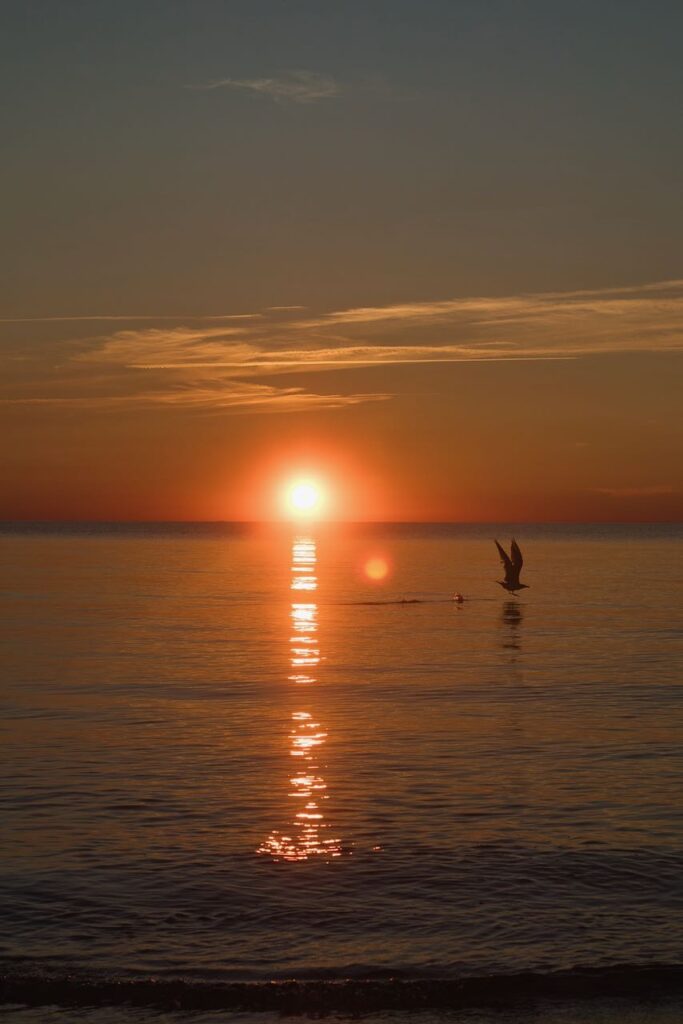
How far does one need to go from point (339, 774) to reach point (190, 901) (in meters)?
8.00

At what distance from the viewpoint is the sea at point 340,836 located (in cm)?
1361

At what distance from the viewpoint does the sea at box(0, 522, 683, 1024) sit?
Result: 13.6m

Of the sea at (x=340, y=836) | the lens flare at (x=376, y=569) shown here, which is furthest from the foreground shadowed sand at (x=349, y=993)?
the lens flare at (x=376, y=569)

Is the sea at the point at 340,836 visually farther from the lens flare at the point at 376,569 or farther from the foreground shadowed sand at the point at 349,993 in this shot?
the lens flare at the point at 376,569

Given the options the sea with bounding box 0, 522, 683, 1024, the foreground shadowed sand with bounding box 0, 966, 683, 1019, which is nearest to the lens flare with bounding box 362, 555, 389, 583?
the sea with bounding box 0, 522, 683, 1024

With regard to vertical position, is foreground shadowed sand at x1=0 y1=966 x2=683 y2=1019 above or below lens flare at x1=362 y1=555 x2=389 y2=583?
below

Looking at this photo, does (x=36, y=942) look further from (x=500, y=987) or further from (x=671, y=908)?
(x=671, y=908)

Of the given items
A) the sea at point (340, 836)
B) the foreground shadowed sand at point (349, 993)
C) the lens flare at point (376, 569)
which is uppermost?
the lens flare at point (376, 569)

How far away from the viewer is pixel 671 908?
636 inches

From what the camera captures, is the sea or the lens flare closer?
the sea

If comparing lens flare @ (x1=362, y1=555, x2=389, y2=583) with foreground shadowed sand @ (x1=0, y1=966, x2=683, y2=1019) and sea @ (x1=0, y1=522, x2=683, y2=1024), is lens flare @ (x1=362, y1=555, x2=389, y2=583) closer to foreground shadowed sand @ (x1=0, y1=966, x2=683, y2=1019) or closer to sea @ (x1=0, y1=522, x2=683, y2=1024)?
sea @ (x1=0, y1=522, x2=683, y2=1024)

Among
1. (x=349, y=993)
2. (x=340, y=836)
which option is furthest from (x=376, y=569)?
(x=349, y=993)

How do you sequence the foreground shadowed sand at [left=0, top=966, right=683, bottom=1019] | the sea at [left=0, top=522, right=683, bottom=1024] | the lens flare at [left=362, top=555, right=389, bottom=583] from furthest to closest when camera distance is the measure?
the lens flare at [left=362, top=555, right=389, bottom=583] < the sea at [left=0, top=522, right=683, bottom=1024] < the foreground shadowed sand at [left=0, top=966, right=683, bottom=1019]

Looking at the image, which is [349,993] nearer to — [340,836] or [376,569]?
[340,836]
